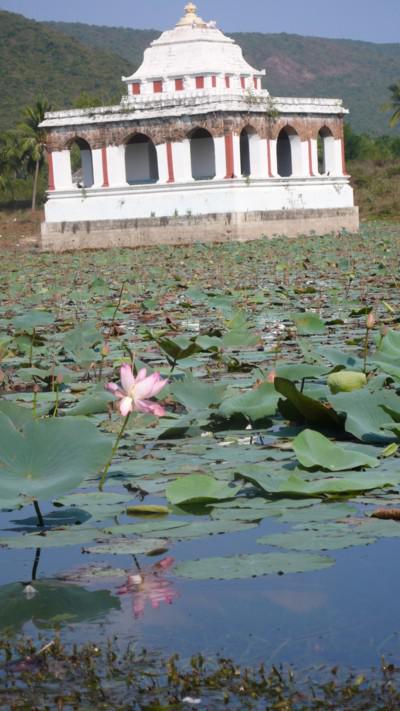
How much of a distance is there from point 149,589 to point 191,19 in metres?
30.9

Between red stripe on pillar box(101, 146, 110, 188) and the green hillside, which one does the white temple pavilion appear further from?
the green hillside

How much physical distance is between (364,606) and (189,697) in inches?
19.0

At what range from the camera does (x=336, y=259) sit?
16.5 metres

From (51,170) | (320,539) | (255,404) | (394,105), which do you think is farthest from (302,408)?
(394,105)

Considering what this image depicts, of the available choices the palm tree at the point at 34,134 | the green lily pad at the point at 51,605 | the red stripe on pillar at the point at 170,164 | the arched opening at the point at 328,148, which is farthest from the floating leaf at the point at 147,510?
the palm tree at the point at 34,134

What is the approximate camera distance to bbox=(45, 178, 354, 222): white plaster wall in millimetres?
28406

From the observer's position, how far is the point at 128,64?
271 ft

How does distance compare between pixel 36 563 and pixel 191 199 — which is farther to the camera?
pixel 191 199

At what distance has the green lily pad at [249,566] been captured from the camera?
8.01 feet

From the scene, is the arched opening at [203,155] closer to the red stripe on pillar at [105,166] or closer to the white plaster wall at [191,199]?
the white plaster wall at [191,199]

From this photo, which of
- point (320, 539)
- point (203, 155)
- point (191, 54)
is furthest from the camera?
point (203, 155)

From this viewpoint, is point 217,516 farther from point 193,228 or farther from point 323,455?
point 193,228

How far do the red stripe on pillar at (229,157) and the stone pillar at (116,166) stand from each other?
265 centimetres

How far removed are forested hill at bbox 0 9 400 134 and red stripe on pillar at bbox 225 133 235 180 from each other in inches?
1720
